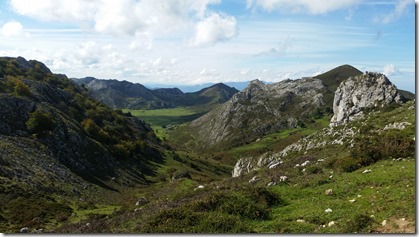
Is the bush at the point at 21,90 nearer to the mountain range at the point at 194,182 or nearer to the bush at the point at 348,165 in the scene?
the mountain range at the point at 194,182

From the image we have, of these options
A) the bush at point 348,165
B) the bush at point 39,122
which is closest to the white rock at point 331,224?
the bush at point 348,165

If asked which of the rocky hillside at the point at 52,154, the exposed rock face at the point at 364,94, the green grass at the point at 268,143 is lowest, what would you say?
the green grass at the point at 268,143

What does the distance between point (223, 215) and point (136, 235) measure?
464cm

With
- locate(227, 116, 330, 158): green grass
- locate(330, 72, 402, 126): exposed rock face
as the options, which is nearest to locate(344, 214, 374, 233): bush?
locate(330, 72, 402, 126): exposed rock face

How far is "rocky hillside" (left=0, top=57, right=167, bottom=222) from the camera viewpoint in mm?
48438

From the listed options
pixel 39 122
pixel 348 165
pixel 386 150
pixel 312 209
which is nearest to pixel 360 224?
pixel 312 209

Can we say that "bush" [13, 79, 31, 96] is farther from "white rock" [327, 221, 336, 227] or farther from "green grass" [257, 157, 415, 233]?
"white rock" [327, 221, 336, 227]

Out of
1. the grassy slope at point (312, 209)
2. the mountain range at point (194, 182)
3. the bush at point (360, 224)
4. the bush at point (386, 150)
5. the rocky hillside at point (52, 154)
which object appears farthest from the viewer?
the rocky hillside at point (52, 154)

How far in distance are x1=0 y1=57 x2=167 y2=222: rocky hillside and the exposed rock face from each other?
2141 inches

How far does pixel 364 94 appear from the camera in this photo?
4439 inches

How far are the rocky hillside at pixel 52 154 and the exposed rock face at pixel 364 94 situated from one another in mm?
54392

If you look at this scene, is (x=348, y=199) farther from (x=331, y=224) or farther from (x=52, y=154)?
(x=52, y=154)

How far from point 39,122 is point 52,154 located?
10100mm

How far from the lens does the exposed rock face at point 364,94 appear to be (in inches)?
3727
